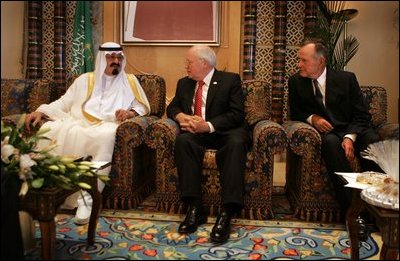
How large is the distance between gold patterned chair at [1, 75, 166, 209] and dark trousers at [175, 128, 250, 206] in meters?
0.38

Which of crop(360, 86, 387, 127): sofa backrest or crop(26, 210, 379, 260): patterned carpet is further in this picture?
crop(360, 86, 387, 127): sofa backrest

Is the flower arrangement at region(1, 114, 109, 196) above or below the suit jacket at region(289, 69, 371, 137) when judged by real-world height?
below

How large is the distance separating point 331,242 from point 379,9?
1292 mm

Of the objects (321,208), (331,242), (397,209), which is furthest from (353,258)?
(321,208)

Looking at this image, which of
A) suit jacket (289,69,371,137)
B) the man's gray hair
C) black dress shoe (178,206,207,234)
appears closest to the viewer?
Result: black dress shoe (178,206,207,234)

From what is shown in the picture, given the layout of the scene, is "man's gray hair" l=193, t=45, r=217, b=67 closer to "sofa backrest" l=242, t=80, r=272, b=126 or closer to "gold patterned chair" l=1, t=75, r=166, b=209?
"sofa backrest" l=242, t=80, r=272, b=126

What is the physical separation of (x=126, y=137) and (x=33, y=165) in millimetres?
1107

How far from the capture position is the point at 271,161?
276 centimetres

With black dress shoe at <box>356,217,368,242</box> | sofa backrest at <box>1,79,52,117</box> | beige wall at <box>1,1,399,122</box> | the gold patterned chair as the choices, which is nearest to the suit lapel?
the gold patterned chair

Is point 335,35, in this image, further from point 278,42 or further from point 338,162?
point 338,162

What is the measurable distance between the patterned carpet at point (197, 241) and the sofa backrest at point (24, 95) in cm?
115

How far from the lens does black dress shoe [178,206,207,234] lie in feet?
8.16

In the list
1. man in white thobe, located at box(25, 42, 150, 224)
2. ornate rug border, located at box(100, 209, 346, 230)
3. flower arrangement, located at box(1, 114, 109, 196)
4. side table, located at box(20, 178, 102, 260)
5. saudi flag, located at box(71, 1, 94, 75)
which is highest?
saudi flag, located at box(71, 1, 94, 75)

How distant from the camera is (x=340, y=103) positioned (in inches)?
119
